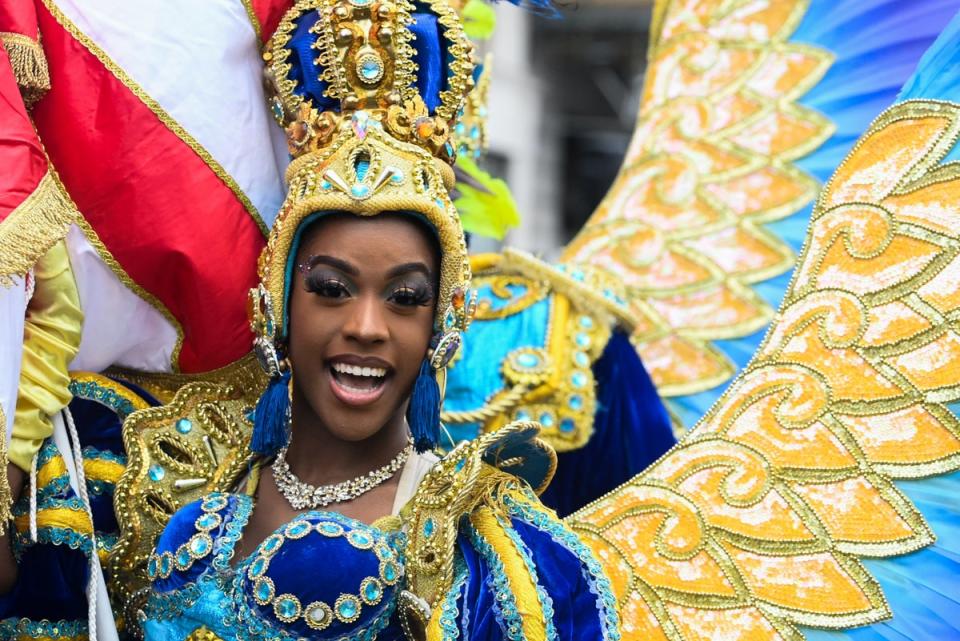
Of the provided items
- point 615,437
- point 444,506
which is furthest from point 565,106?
point 444,506

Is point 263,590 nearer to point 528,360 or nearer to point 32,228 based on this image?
point 32,228

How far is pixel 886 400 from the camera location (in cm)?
255

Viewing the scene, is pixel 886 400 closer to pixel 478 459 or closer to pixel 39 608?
pixel 478 459

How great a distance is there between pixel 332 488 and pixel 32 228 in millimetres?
642

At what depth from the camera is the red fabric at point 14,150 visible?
2.32 metres

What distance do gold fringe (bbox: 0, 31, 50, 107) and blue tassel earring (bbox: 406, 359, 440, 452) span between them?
0.82m

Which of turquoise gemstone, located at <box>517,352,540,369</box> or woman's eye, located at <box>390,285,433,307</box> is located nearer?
woman's eye, located at <box>390,285,433,307</box>

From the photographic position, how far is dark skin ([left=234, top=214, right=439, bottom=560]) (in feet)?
7.68

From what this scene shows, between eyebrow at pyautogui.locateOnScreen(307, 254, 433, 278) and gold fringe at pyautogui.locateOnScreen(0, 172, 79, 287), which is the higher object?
gold fringe at pyautogui.locateOnScreen(0, 172, 79, 287)

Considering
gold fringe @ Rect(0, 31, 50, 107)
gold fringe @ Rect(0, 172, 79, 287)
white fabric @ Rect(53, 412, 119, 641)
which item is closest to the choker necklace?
white fabric @ Rect(53, 412, 119, 641)

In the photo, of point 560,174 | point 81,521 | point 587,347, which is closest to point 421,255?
point 81,521

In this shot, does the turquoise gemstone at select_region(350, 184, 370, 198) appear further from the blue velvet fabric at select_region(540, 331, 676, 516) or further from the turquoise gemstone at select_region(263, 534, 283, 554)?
the blue velvet fabric at select_region(540, 331, 676, 516)

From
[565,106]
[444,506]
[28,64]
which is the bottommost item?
[444,506]

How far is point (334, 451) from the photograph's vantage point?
8.13 feet
